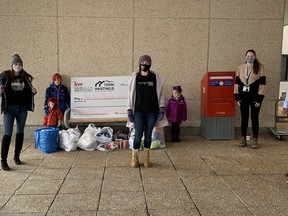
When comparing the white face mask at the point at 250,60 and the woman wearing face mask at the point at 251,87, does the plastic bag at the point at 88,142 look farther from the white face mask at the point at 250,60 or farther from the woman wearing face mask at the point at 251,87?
the white face mask at the point at 250,60

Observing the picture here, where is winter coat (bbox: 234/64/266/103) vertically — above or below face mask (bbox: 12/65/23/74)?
below

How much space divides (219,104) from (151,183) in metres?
3.22

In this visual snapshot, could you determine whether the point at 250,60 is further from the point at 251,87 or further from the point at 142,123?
the point at 142,123

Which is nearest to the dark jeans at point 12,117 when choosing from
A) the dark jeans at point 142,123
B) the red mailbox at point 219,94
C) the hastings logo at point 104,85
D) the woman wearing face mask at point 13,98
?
the woman wearing face mask at point 13,98

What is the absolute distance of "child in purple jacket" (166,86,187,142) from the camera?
6.61 meters

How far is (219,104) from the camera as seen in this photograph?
6652 mm

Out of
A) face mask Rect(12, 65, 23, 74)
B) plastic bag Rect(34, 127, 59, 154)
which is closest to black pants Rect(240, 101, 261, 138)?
plastic bag Rect(34, 127, 59, 154)

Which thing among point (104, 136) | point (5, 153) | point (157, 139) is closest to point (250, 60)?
point (157, 139)

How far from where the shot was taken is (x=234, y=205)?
3383 mm

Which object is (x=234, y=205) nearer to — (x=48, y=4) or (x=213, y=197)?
(x=213, y=197)

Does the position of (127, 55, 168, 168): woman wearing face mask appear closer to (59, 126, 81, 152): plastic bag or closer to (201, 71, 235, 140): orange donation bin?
(59, 126, 81, 152): plastic bag

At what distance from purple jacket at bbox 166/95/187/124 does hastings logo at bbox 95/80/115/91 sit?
139 cm

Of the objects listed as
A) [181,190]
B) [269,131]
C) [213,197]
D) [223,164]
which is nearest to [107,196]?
[181,190]

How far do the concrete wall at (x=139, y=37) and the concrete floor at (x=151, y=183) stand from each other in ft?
7.07
